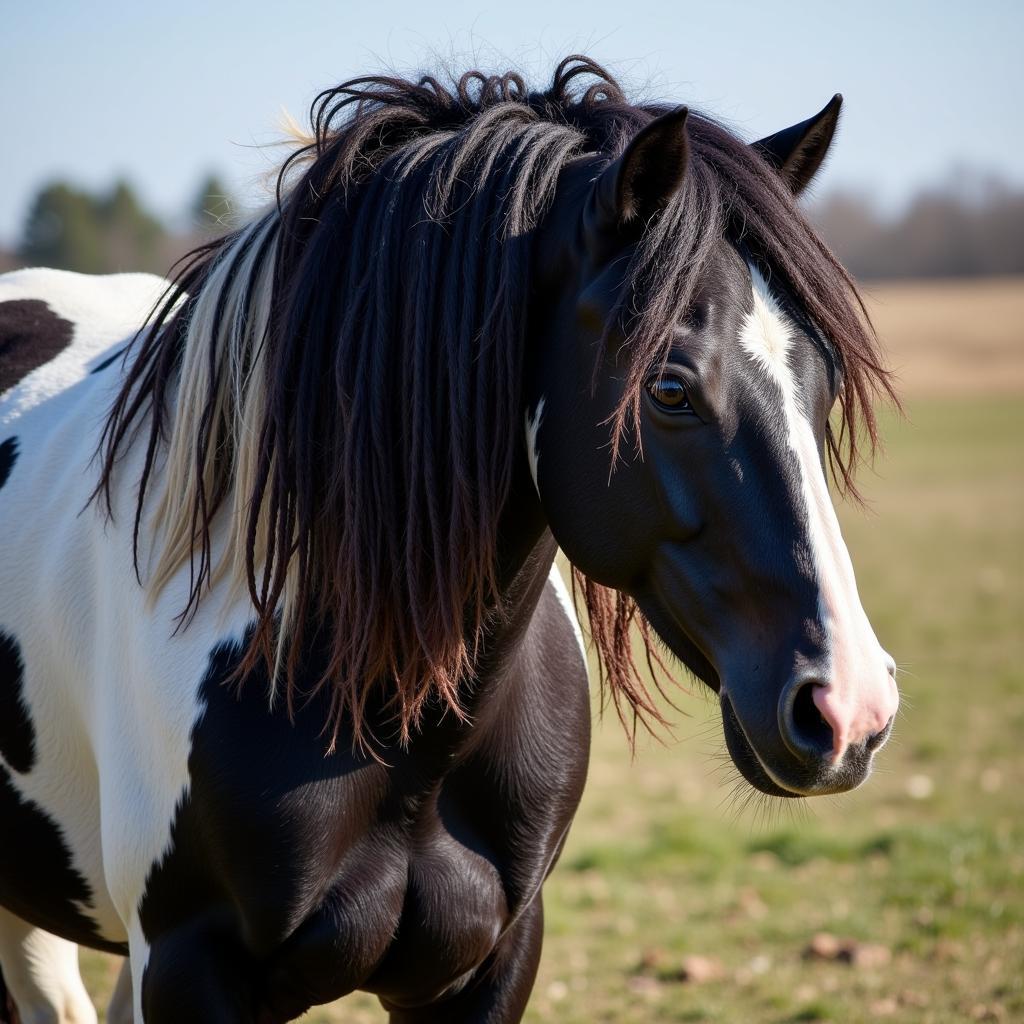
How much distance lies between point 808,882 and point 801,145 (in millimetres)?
3858

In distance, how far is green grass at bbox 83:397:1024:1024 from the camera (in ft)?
12.2

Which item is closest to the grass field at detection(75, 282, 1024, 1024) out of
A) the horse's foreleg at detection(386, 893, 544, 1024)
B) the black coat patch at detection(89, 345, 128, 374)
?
the horse's foreleg at detection(386, 893, 544, 1024)

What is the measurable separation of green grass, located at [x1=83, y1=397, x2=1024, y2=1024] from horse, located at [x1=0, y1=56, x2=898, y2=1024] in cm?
33

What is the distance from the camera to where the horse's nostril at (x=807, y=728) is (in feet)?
4.94

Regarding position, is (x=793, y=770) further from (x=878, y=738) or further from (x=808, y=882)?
(x=808, y=882)

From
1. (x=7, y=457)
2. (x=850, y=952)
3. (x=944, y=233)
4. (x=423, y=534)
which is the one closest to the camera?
(x=423, y=534)

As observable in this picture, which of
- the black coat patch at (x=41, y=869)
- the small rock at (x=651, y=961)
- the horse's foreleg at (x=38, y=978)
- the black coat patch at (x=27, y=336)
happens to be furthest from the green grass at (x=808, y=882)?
the black coat patch at (x=27, y=336)

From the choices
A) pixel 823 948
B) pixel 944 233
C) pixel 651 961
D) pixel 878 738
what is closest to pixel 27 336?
pixel 878 738

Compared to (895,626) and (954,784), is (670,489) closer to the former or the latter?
(954,784)

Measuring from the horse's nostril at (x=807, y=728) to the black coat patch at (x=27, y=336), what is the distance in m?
2.00

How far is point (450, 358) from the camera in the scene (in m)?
1.79

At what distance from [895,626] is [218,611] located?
339 inches

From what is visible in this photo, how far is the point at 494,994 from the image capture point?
2.29 meters

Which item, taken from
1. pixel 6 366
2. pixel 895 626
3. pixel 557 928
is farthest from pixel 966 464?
pixel 6 366
